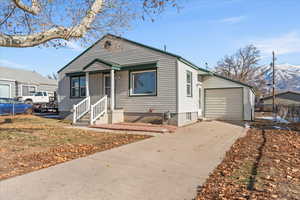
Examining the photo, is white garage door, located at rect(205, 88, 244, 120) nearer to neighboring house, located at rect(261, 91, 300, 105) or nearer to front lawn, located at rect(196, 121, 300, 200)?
front lawn, located at rect(196, 121, 300, 200)

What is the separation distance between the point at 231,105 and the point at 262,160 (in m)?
10.6

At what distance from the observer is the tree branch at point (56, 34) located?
5852 millimetres

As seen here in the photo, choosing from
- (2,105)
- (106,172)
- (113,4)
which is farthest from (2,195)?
(2,105)

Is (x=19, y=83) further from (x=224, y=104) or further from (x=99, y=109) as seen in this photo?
(x=224, y=104)

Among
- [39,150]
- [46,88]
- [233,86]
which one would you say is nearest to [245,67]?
[233,86]

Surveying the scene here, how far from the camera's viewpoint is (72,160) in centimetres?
471

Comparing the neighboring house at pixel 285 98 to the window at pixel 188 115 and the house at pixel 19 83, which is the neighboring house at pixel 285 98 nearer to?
the window at pixel 188 115

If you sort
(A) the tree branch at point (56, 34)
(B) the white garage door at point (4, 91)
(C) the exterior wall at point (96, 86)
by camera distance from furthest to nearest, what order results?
(B) the white garage door at point (4, 91) → (C) the exterior wall at point (96, 86) → (A) the tree branch at point (56, 34)

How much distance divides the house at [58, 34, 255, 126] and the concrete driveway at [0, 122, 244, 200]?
569cm

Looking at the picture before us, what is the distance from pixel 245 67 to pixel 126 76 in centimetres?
3345

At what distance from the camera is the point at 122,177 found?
3691 millimetres

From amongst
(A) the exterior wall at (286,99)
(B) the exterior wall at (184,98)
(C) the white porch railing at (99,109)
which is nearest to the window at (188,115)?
(B) the exterior wall at (184,98)

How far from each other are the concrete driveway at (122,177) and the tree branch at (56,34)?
412 centimetres

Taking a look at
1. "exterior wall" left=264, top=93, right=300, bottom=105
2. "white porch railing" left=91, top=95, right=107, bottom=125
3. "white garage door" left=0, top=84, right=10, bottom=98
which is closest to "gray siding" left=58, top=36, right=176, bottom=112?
"white porch railing" left=91, top=95, right=107, bottom=125
